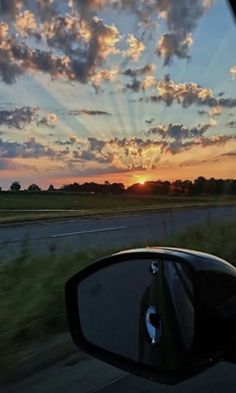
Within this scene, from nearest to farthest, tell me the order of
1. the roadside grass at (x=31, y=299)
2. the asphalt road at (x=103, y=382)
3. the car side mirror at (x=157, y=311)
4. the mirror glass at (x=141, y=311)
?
the car side mirror at (x=157, y=311) → the mirror glass at (x=141, y=311) → the asphalt road at (x=103, y=382) → the roadside grass at (x=31, y=299)

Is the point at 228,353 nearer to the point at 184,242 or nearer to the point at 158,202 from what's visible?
the point at 184,242

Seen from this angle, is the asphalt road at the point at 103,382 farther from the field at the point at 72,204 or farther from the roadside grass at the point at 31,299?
the field at the point at 72,204

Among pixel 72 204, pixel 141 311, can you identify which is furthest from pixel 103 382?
pixel 72 204

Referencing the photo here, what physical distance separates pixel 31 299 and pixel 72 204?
80.4 ft

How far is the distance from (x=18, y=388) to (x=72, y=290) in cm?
246

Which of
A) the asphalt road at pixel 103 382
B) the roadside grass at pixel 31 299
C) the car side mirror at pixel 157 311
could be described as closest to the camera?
the car side mirror at pixel 157 311

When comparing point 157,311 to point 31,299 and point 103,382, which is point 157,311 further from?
point 31,299

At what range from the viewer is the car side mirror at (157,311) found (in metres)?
1.53

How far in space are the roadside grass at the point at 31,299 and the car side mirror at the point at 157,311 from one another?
8.96ft

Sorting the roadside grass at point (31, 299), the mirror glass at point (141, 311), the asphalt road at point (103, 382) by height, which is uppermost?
the mirror glass at point (141, 311)

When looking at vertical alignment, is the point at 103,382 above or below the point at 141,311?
below

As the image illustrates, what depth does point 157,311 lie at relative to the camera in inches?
71.7

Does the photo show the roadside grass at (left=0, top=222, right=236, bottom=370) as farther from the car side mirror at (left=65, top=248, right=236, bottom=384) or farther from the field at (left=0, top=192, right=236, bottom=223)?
the field at (left=0, top=192, right=236, bottom=223)

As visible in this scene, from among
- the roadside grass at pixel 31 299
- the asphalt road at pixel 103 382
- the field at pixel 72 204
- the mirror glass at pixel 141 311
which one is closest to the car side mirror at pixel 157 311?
the mirror glass at pixel 141 311
